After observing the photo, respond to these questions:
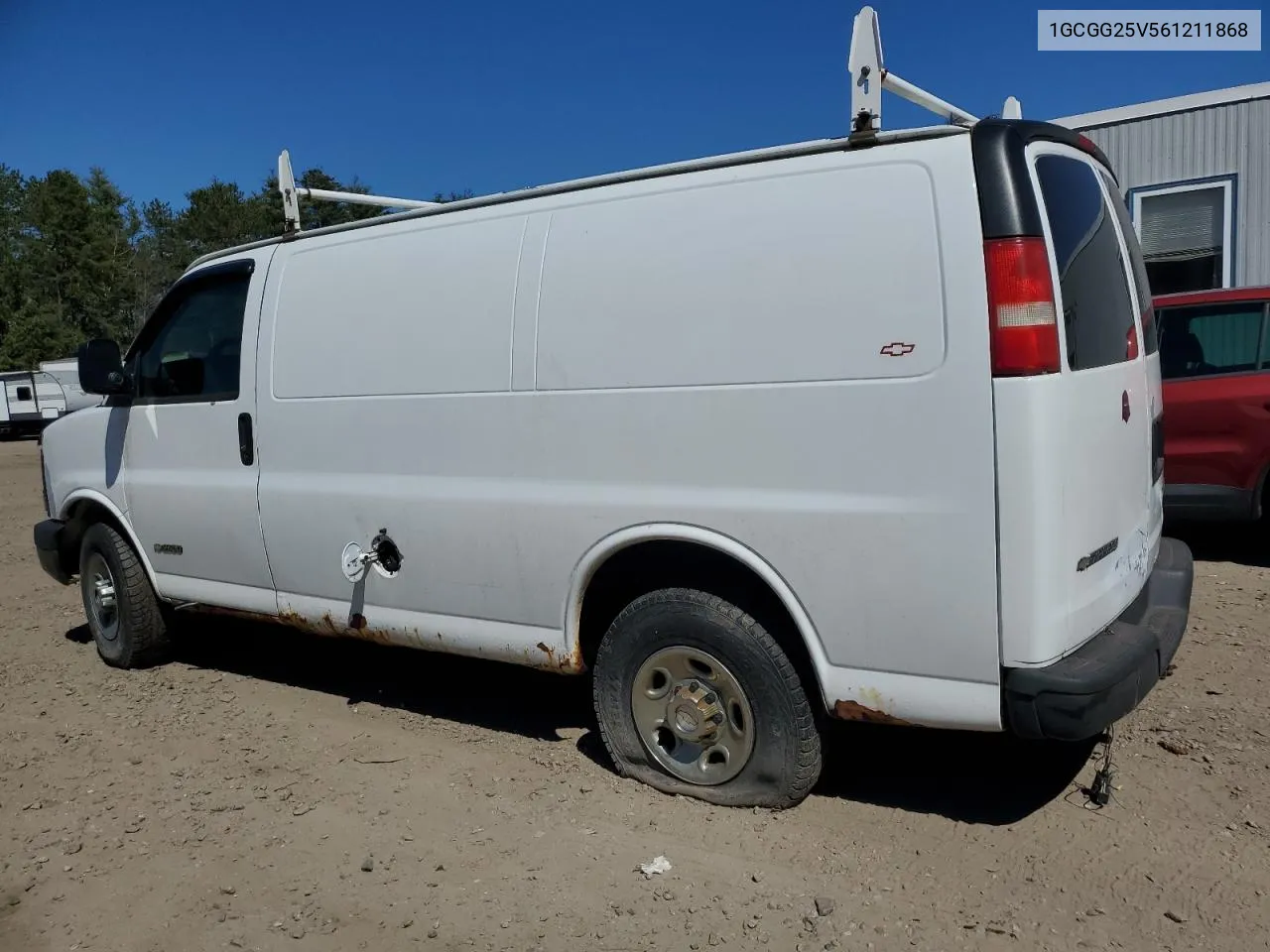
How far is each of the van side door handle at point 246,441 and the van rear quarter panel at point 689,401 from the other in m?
0.26

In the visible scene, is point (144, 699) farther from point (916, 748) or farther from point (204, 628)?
point (916, 748)

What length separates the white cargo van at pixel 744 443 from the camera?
2.90 m

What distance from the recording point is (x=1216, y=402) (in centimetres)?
654

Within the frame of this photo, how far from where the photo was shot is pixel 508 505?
385cm

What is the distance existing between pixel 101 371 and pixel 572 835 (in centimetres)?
352

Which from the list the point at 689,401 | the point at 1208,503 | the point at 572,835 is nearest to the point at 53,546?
the point at 572,835

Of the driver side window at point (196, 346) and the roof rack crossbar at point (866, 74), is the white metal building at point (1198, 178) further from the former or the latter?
the driver side window at point (196, 346)

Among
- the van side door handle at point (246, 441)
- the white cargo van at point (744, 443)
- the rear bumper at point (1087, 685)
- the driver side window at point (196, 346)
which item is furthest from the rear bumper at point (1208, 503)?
the driver side window at point (196, 346)

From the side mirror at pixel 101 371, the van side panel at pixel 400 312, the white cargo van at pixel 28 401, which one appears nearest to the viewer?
the van side panel at pixel 400 312

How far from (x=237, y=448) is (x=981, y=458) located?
3.36 m

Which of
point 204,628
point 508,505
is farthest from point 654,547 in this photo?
point 204,628

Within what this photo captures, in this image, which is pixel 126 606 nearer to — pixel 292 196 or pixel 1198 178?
pixel 292 196

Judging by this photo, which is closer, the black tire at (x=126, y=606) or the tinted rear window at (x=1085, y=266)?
the tinted rear window at (x=1085, y=266)

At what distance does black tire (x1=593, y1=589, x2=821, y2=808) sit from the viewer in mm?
3375
